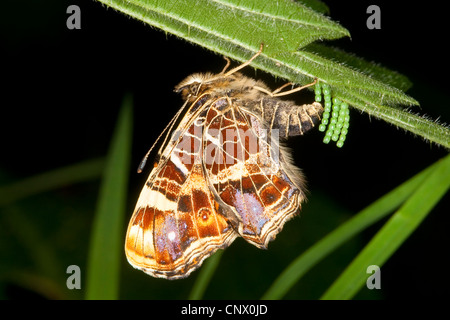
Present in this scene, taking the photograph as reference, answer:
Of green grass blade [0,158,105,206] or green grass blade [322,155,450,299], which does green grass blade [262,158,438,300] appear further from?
green grass blade [0,158,105,206]

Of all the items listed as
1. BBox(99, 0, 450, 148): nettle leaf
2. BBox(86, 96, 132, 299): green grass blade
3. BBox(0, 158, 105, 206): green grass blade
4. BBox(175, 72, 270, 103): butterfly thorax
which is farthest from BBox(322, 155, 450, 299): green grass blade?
BBox(0, 158, 105, 206): green grass blade

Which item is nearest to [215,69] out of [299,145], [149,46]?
[149,46]

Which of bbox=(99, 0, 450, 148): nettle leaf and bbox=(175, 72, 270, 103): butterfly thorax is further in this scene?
bbox=(175, 72, 270, 103): butterfly thorax

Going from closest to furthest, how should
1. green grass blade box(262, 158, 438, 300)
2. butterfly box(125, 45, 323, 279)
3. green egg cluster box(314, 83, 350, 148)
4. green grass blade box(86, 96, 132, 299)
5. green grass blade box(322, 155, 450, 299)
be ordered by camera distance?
green egg cluster box(314, 83, 350, 148), butterfly box(125, 45, 323, 279), green grass blade box(322, 155, 450, 299), green grass blade box(262, 158, 438, 300), green grass blade box(86, 96, 132, 299)

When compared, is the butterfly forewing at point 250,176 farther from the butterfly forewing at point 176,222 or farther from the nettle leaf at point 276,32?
the nettle leaf at point 276,32

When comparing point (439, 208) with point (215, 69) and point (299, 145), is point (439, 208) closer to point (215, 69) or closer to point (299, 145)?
point (299, 145)

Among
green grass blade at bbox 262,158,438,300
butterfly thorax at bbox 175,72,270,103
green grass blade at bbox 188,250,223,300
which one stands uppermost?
butterfly thorax at bbox 175,72,270,103

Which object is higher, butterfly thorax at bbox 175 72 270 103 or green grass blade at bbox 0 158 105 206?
butterfly thorax at bbox 175 72 270 103

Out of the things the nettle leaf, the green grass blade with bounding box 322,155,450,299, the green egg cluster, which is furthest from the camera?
the green grass blade with bounding box 322,155,450,299

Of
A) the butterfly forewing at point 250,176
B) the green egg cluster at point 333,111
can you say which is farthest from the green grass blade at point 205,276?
the green egg cluster at point 333,111
